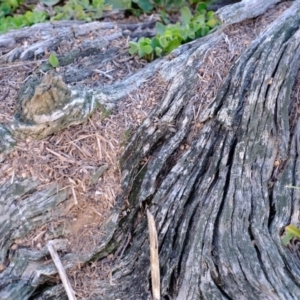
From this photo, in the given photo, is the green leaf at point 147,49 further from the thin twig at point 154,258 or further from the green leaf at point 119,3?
the thin twig at point 154,258

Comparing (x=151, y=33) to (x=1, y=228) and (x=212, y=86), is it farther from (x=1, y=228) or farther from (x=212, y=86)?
(x=1, y=228)

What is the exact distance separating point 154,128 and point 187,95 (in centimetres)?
23

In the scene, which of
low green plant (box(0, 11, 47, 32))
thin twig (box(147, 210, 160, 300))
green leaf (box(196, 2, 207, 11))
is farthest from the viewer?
green leaf (box(196, 2, 207, 11))

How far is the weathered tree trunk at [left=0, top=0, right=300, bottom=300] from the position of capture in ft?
7.14

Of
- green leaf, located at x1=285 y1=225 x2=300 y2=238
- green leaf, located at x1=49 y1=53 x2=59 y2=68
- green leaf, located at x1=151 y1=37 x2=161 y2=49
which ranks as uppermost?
green leaf, located at x1=151 y1=37 x2=161 y2=49

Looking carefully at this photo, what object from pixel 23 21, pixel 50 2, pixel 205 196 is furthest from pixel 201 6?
pixel 205 196

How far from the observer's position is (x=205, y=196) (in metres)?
2.33

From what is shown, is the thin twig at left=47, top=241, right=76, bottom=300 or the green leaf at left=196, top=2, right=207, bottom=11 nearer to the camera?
the thin twig at left=47, top=241, right=76, bottom=300

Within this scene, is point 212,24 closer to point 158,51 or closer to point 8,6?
point 158,51

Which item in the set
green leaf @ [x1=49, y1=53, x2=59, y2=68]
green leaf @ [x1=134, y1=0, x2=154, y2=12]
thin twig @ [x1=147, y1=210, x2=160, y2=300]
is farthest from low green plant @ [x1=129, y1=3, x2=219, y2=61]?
thin twig @ [x1=147, y1=210, x2=160, y2=300]

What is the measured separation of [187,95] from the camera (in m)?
2.54

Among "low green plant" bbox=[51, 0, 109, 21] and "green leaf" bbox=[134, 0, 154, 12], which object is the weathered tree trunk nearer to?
"low green plant" bbox=[51, 0, 109, 21]

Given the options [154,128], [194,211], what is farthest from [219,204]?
[154,128]

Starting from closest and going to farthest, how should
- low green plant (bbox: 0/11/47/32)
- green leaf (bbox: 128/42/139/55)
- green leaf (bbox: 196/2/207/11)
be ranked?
green leaf (bbox: 128/42/139/55) < low green plant (bbox: 0/11/47/32) < green leaf (bbox: 196/2/207/11)
